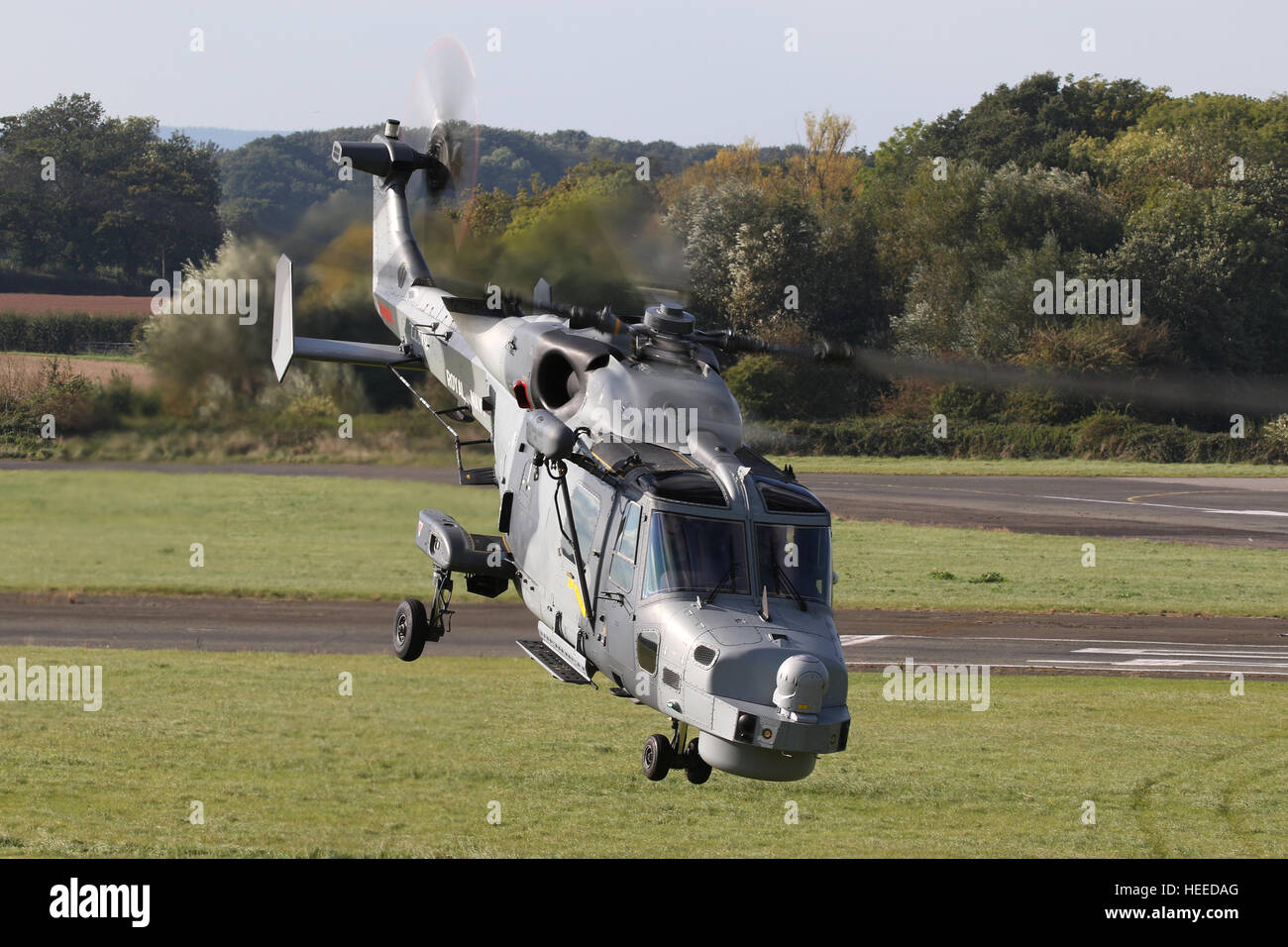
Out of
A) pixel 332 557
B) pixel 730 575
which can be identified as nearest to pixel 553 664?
pixel 730 575

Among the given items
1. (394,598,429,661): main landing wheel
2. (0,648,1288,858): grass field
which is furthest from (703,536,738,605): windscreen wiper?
(0,648,1288,858): grass field

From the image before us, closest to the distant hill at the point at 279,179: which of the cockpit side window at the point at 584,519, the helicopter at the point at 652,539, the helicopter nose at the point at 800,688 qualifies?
the helicopter at the point at 652,539

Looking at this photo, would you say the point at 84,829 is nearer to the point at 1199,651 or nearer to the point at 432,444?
the point at 432,444

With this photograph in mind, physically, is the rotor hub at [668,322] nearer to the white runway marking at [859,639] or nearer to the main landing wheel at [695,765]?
the main landing wheel at [695,765]

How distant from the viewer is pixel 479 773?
98.1 feet

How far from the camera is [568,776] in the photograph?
29.5 m

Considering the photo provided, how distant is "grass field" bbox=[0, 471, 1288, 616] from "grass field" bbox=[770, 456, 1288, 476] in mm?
19381

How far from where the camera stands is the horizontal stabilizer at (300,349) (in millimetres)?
21828

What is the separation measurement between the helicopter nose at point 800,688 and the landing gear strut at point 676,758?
1587 mm

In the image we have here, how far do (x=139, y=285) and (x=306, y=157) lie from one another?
469 inches

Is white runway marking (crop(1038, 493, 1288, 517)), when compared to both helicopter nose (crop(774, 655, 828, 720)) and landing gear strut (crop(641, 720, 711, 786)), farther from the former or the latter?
helicopter nose (crop(774, 655, 828, 720))

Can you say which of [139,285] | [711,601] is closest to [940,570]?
[139,285]

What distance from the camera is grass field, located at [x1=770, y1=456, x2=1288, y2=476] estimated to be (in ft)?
262

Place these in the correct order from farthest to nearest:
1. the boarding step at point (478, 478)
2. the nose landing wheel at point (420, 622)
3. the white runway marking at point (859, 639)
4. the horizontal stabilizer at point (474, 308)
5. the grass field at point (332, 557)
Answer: the grass field at point (332, 557), the white runway marking at point (859, 639), the boarding step at point (478, 478), the nose landing wheel at point (420, 622), the horizontal stabilizer at point (474, 308)
